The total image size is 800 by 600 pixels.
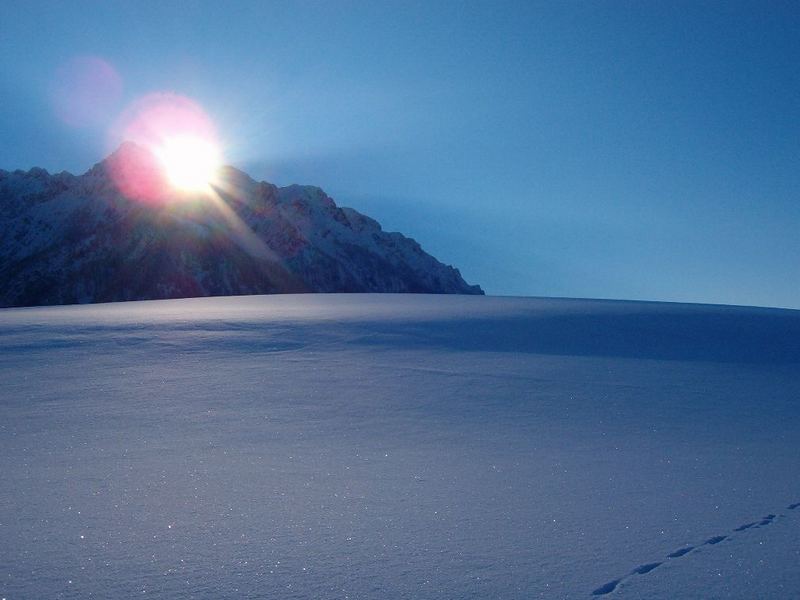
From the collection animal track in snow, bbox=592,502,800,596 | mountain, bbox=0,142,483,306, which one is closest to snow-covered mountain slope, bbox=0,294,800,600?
animal track in snow, bbox=592,502,800,596

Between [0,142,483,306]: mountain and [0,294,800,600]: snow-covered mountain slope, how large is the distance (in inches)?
5209

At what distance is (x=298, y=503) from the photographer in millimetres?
3373

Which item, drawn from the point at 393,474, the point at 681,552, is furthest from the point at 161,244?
the point at 681,552

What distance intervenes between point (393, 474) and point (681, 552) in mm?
1585

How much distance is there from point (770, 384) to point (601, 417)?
2705mm

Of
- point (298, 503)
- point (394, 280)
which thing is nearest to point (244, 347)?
point (298, 503)

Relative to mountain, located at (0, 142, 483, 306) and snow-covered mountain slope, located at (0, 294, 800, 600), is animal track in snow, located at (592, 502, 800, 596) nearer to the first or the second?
snow-covered mountain slope, located at (0, 294, 800, 600)

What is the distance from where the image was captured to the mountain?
5512 inches

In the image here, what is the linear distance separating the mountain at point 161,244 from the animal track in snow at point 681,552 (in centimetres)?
13638

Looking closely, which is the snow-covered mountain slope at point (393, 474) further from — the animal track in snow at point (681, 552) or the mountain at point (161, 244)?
the mountain at point (161, 244)

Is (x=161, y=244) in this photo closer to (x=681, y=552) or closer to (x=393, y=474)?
(x=393, y=474)

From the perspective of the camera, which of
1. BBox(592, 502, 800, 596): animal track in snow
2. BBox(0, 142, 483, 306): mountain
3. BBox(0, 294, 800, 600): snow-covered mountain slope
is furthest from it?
BBox(0, 142, 483, 306): mountain

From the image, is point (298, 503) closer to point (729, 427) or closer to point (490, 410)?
point (490, 410)

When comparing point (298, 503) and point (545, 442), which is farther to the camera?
point (545, 442)
